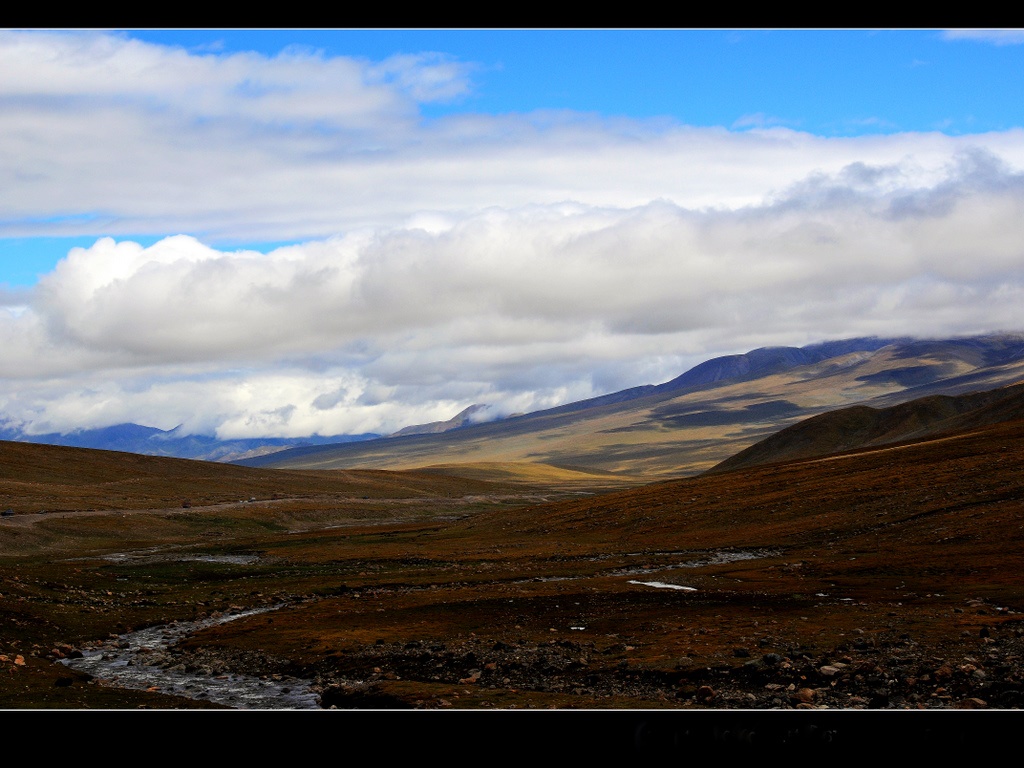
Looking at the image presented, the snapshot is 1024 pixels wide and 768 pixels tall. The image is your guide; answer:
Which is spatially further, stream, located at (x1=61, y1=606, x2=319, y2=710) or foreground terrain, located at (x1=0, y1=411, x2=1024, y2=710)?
stream, located at (x1=61, y1=606, x2=319, y2=710)

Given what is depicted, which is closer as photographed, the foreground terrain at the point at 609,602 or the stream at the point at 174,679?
the foreground terrain at the point at 609,602

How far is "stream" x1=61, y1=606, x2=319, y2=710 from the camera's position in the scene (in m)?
34.5

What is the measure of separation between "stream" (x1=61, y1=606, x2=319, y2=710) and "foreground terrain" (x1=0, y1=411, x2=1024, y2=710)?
1.20 ft

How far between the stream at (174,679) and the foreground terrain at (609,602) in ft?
1.20

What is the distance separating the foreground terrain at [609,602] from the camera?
32719 mm

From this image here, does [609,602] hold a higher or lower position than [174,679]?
lower

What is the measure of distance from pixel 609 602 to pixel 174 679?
2658cm

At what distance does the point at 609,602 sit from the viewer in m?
56.8

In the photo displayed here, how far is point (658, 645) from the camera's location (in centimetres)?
4078

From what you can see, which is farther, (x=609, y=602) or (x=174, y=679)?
(x=609, y=602)

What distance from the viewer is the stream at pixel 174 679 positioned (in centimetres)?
3447
